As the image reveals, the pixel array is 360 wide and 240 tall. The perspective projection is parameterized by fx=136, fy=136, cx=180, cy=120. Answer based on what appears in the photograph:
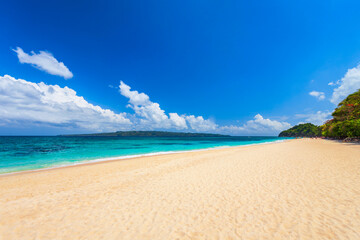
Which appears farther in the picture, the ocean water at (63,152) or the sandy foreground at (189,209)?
the ocean water at (63,152)

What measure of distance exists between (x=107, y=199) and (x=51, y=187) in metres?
4.82

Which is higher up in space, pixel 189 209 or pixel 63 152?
pixel 189 209

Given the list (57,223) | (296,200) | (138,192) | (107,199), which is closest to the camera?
(57,223)

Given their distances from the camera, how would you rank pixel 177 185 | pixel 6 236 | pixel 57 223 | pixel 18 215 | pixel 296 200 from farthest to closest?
pixel 177 185 < pixel 296 200 < pixel 18 215 < pixel 57 223 < pixel 6 236

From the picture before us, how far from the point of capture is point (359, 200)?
566cm

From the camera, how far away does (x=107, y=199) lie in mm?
6539

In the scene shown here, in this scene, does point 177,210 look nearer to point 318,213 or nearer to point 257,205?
point 257,205

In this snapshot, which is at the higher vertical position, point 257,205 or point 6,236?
point 257,205

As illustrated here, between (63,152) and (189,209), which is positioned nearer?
(189,209)

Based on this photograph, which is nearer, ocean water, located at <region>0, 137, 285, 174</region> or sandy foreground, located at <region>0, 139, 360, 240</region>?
sandy foreground, located at <region>0, 139, 360, 240</region>

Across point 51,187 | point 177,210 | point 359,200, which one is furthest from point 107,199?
point 359,200

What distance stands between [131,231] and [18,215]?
5.02 m

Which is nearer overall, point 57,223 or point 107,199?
point 57,223

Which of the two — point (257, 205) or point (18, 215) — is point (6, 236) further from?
point (257, 205)
